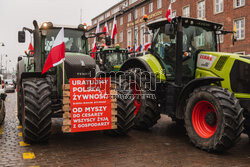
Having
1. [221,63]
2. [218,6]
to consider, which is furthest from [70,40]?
[218,6]

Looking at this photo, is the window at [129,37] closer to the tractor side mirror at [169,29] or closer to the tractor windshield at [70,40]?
the tractor windshield at [70,40]

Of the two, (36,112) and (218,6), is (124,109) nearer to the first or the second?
(36,112)

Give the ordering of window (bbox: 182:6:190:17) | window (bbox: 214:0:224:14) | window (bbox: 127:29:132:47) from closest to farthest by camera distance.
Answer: window (bbox: 214:0:224:14) → window (bbox: 182:6:190:17) → window (bbox: 127:29:132:47)

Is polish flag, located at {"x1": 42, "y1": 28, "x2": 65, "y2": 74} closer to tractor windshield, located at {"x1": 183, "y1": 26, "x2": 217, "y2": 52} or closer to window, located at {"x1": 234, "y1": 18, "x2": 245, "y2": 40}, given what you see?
tractor windshield, located at {"x1": 183, "y1": 26, "x2": 217, "y2": 52}

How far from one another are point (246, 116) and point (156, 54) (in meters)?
2.95

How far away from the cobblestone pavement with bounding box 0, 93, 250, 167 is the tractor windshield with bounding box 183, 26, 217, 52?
7.32 feet

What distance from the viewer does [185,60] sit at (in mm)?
6613

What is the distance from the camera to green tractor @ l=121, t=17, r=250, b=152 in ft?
16.2

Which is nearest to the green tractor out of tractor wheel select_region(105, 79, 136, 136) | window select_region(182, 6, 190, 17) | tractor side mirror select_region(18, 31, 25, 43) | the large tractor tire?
the large tractor tire

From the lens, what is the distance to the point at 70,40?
698 centimetres

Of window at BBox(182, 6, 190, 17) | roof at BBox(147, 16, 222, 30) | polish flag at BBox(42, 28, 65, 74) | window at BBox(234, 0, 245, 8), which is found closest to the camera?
polish flag at BBox(42, 28, 65, 74)

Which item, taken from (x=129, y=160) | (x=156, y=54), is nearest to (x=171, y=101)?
(x=156, y=54)

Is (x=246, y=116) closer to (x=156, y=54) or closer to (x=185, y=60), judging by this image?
(x=185, y=60)

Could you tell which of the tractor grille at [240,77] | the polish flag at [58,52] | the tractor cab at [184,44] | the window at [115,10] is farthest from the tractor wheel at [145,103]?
the window at [115,10]
